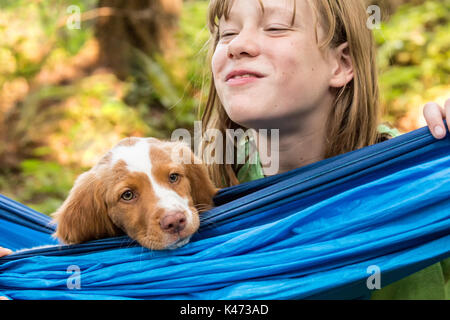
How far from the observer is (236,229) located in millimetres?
2002

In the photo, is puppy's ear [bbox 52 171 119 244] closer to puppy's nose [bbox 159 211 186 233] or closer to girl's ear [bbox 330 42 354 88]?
puppy's nose [bbox 159 211 186 233]

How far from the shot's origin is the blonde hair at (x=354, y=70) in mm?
2430

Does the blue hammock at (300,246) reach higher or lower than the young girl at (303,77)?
lower

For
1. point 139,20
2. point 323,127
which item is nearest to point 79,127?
point 139,20

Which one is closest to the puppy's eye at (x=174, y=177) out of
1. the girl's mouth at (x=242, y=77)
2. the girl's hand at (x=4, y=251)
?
the girl's mouth at (x=242, y=77)

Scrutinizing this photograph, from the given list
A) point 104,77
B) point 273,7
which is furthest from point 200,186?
point 104,77

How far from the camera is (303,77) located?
2312mm

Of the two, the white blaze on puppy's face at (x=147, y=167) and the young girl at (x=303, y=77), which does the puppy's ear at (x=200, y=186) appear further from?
the young girl at (x=303, y=77)

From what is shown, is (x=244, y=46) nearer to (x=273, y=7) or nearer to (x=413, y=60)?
(x=273, y=7)

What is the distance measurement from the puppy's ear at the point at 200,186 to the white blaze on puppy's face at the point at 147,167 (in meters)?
0.17

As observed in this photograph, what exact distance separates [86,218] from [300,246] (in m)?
0.96

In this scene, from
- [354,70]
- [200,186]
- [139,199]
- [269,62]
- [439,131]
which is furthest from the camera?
[354,70]

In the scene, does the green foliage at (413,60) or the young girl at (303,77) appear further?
the green foliage at (413,60)

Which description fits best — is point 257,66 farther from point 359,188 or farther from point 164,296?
point 164,296
